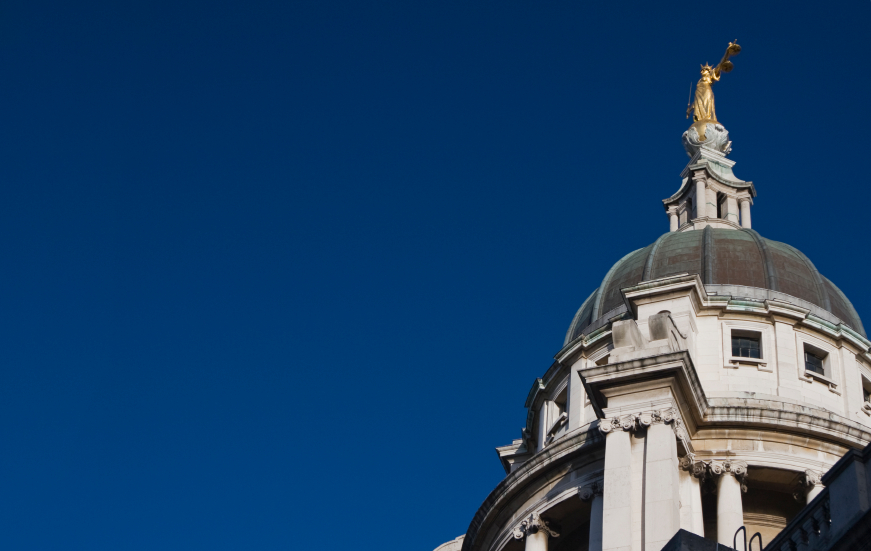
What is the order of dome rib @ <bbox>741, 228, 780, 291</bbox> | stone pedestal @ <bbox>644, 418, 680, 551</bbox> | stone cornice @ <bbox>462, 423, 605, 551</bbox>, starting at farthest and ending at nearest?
dome rib @ <bbox>741, 228, 780, 291</bbox>
stone cornice @ <bbox>462, 423, 605, 551</bbox>
stone pedestal @ <bbox>644, 418, 680, 551</bbox>

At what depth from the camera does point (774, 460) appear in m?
35.3

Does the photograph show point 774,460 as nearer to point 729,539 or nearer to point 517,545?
point 729,539

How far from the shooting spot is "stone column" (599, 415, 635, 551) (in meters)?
29.1

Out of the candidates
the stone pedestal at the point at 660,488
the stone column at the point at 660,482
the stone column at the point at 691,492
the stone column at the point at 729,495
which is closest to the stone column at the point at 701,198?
the stone column at the point at 729,495

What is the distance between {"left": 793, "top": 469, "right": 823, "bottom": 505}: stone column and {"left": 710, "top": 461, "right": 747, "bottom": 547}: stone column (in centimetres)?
145

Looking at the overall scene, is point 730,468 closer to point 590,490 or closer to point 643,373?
point 590,490

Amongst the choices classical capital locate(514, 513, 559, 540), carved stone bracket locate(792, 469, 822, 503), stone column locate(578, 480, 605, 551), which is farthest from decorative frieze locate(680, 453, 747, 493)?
classical capital locate(514, 513, 559, 540)

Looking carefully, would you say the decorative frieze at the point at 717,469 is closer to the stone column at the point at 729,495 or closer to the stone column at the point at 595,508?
the stone column at the point at 729,495

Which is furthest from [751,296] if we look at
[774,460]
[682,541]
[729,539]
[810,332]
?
[682,541]

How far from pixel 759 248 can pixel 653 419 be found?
46.2 ft

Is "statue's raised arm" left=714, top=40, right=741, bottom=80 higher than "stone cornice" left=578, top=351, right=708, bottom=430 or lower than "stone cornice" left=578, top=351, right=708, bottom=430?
higher

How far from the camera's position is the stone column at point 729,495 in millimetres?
33625

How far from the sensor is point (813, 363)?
132 feet

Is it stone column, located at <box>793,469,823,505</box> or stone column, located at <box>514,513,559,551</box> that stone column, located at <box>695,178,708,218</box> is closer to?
stone column, located at <box>793,469,823,505</box>
